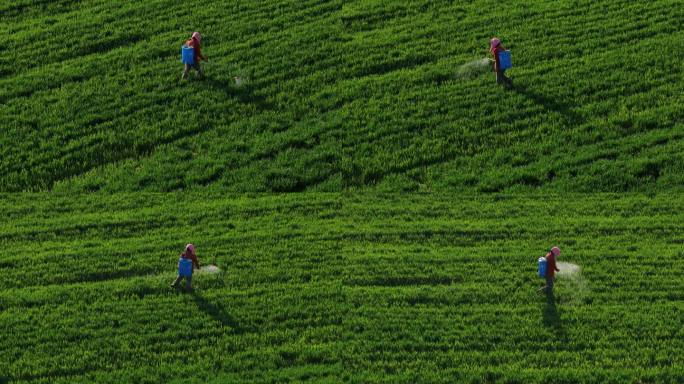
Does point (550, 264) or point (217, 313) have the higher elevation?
point (550, 264)

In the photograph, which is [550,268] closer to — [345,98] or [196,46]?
[345,98]

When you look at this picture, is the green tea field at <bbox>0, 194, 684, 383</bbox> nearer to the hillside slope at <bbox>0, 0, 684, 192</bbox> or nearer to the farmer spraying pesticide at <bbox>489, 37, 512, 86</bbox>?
the hillside slope at <bbox>0, 0, 684, 192</bbox>

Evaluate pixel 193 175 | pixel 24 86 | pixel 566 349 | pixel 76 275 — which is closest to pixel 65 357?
pixel 76 275

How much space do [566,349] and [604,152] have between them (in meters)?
11.0

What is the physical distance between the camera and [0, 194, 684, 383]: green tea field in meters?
29.1

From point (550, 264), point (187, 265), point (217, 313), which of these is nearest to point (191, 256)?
point (187, 265)

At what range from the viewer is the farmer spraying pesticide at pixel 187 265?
31719 mm

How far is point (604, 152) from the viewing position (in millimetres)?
38344

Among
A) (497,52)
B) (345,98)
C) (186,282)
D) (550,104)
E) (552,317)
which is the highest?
(497,52)

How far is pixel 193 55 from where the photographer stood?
141 ft

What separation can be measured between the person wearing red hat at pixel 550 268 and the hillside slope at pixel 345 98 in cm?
602

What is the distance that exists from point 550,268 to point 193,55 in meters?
18.2

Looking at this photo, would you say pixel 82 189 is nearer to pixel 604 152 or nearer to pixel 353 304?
pixel 353 304

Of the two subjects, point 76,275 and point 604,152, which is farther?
point 604,152
